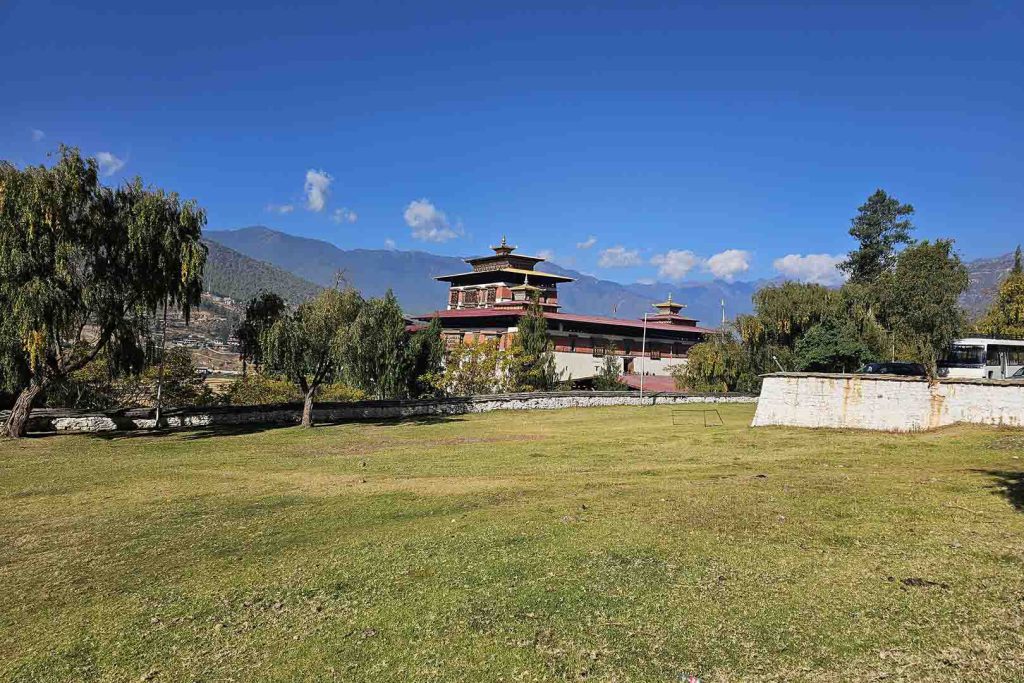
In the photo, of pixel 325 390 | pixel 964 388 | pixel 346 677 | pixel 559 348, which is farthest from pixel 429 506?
pixel 559 348

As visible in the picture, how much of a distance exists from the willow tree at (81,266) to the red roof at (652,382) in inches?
1482

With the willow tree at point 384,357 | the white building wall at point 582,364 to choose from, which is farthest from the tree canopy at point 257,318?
the white building wall at point 582,364

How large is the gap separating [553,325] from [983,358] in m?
32.0

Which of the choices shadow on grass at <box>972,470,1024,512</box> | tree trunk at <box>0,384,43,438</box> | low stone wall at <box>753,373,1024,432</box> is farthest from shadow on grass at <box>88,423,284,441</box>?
shadow on grass at <box>972,470,1024,512</box>

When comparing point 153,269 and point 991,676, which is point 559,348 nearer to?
point 153,269

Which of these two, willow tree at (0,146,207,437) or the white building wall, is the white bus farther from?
willow tree at (0,146,207,437)

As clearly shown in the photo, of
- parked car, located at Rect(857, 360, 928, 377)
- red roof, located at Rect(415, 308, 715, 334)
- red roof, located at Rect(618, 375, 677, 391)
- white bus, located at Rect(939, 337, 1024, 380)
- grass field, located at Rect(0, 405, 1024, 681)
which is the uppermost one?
red roof, located at Rect(415, 308, 715, 334)

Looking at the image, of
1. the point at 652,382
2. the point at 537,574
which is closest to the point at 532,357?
the point at 652,382

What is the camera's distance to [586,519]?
9.24m

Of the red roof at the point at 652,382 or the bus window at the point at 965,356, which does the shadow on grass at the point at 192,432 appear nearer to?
the red roof at the point at 652,382

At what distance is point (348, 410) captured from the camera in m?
30.5

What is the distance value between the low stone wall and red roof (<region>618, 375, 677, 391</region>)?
31.8 meters

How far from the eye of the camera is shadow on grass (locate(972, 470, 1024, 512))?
9055 mm

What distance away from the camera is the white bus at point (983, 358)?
3053 centimetres
